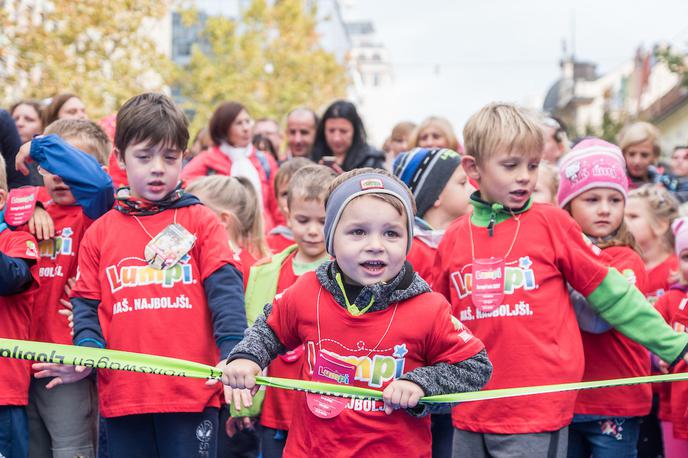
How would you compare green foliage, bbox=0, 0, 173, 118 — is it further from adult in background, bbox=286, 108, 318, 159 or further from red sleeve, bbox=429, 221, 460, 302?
red sleeve, bbox=429, 221, 460, 302

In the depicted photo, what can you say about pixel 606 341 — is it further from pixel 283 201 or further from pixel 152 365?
pixel 283 201

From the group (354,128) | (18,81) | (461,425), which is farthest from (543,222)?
(18,81)

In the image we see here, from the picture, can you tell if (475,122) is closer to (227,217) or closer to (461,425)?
(461,425)

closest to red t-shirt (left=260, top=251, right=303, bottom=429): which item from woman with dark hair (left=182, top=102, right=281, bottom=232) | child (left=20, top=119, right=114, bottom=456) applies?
child (left=20, top=119, right=114, bottom=456)

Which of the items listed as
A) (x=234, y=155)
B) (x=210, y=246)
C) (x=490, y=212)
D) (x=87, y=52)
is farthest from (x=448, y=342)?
(x=87, y=52)

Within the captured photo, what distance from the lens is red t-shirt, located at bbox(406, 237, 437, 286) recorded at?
17.4 feet

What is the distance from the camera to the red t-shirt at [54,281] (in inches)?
202

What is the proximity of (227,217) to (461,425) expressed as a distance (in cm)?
233

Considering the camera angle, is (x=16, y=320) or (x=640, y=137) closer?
(x=16, y=320)

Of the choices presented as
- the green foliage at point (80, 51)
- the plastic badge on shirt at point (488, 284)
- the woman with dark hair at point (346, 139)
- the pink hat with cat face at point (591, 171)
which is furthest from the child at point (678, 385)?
the green foliage at point (80, 51)

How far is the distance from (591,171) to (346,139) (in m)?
4.03

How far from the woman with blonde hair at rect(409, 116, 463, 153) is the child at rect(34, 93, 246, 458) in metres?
3.79

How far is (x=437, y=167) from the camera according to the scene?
6.12 metres

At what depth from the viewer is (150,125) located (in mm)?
4586
